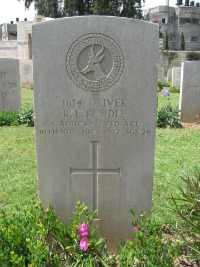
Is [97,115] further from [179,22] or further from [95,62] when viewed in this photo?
[179,22]

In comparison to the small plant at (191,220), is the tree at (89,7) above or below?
above

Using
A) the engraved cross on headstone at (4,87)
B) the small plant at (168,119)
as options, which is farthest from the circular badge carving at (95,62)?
the engraved cross on headstone at (4,87)

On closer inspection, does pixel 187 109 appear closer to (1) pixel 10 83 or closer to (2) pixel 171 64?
(1) pixel 10 83

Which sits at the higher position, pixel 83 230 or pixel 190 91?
pixel 190 91

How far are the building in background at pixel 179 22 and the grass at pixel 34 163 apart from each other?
47.8 meters

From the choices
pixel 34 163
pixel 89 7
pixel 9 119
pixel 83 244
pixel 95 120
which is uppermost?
pixel 89 7

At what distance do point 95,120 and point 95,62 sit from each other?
0.45m

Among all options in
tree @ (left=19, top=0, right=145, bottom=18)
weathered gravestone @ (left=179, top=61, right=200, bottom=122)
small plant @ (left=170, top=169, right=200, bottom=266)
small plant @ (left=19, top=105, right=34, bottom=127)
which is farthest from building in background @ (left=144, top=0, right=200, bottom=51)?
small plant @ (left=170, top=169, right=200, bottom=266)

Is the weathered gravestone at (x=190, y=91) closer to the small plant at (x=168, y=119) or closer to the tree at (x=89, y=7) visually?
the small plant at (x=168, y=119)

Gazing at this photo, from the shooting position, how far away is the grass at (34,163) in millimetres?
3930

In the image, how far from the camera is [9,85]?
351 inches

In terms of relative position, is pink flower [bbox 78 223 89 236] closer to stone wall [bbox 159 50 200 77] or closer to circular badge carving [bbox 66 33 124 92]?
circular badge carving [bbox 66 33 124 92]

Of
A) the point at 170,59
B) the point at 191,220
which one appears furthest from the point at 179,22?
the point at 191,220

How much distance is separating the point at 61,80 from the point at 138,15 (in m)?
31.2
